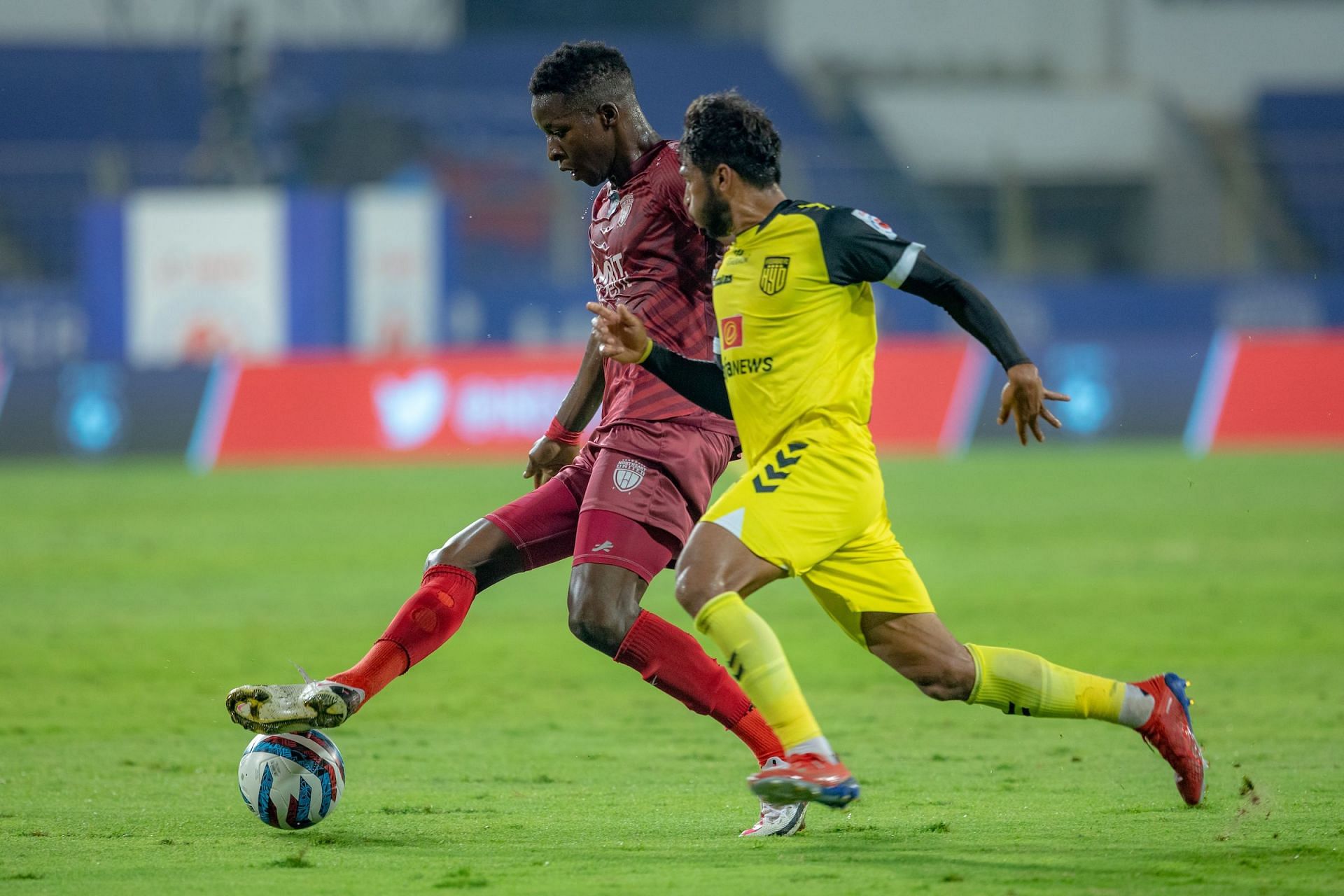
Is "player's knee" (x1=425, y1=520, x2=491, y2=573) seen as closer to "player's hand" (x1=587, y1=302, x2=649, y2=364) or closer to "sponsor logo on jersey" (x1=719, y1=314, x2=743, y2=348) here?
"player's hand" (x1=587, y1=302, x2=649, y2=364)

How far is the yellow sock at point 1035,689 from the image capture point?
5.17 metres

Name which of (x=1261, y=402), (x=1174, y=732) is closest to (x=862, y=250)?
(x=1174, y=732)

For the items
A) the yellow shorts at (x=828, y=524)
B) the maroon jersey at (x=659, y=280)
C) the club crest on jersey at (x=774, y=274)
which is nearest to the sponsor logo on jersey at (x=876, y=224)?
the club crest on jersey at (x=774, y=274)

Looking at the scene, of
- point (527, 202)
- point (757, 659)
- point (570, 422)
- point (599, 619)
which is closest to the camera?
point (757, 659)

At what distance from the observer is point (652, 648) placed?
18.1ft

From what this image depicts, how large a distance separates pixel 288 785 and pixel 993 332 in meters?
2.49

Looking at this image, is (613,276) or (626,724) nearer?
(613,276)

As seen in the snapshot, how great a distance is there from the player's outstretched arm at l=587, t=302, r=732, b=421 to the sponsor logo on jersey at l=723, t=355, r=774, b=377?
0.08 m

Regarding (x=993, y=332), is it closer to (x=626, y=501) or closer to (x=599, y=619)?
(x=626, y=501)

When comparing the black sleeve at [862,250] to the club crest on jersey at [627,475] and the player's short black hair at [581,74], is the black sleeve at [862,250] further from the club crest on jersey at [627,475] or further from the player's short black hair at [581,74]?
the player's short black hair at [581,74]

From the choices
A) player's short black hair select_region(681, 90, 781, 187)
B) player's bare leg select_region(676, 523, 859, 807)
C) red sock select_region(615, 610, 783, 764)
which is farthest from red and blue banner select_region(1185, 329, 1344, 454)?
player's bare leg select_region(676, 523, 859, 807)

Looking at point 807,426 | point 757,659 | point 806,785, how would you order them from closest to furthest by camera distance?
point 806,785, point 757,659, point 807,426

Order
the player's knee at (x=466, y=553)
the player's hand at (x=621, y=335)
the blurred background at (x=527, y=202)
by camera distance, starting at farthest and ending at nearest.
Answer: the blurred background at (x=527, y=202)
the player's knee at (x=466, y=553)
the player's hand at (x=621, y=335)

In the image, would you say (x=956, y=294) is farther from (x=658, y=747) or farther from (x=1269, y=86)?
(x=1269, y=86)
